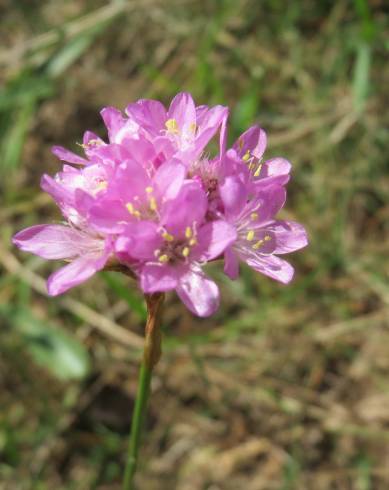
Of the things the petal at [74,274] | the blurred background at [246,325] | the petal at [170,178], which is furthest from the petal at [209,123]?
the blurred background at [246,325]

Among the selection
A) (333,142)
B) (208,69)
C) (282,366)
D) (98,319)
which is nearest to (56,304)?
(98,319)

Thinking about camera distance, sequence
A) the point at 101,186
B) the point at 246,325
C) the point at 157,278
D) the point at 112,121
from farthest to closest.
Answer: the point at 246,325 < the point at 112,121 < the point at 101,186 < the point at 157,278

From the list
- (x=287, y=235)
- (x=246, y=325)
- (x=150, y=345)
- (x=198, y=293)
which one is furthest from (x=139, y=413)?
(x=246, y=325)

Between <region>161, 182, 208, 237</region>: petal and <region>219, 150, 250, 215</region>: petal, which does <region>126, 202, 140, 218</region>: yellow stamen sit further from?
<region>219, 150, 250, 215</region>: petal

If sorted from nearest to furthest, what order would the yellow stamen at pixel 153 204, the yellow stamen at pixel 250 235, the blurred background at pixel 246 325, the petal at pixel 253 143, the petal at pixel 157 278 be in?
Result: the petal at pixel 157 278
the yellow stamen at pixel 153 204
the yellow stamen at pixel 250 235
the petal at pixel 253 143
the blurred background at pixel 246 325

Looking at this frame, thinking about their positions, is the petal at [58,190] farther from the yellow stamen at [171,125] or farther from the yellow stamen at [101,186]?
the yellow stamen at [171,125]

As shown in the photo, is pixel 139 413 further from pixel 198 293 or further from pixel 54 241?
pixel 54 241

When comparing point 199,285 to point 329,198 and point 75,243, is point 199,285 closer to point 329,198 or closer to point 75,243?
point 75,243
